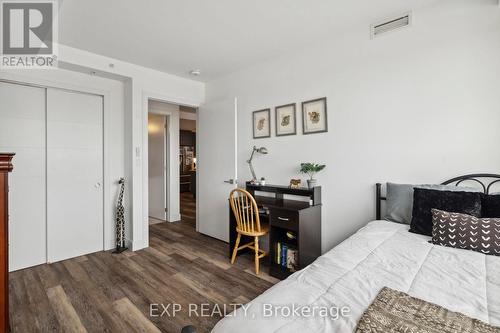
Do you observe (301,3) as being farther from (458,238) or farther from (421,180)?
Answer: (458,238)

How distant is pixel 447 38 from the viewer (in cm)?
198

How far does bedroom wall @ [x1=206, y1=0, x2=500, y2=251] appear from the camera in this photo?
6.10 feet

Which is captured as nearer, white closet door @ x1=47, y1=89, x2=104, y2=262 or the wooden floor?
the wooden floor

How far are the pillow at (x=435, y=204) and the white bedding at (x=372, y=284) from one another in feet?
0.69

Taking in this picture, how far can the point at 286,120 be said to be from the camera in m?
3.02

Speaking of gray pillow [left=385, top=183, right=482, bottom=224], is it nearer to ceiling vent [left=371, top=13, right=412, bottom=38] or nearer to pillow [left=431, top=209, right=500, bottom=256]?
pillow [left=431, top=209, right=500, bottom=256]

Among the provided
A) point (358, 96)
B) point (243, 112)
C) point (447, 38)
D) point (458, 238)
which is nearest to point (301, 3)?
point (358, 96)

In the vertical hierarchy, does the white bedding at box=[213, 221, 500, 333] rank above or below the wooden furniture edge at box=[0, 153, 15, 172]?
below

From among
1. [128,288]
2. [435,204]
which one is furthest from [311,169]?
[128,288]

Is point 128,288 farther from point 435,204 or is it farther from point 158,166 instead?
point 158,166

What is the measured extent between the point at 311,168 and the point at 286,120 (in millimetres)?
723

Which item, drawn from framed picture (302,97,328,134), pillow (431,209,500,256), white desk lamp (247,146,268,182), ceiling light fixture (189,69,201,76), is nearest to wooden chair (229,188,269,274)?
white desk lamp (247,146,268,182)

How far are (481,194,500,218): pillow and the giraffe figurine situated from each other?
12.4 ft

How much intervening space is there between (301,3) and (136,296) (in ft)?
9.60
